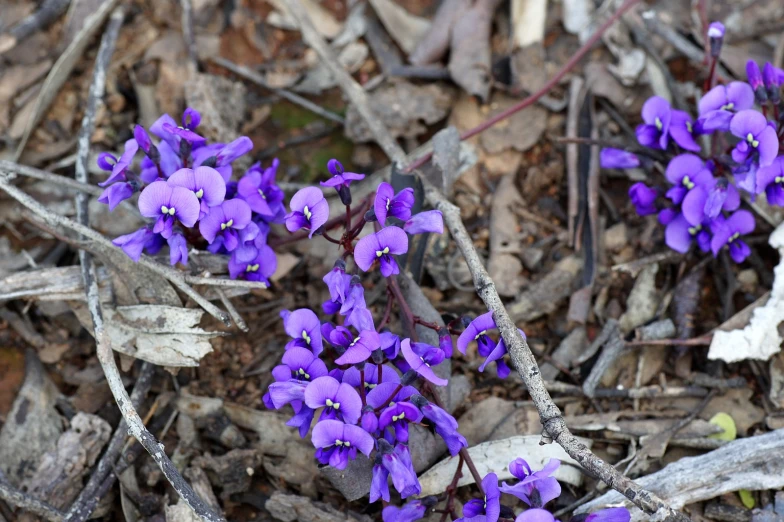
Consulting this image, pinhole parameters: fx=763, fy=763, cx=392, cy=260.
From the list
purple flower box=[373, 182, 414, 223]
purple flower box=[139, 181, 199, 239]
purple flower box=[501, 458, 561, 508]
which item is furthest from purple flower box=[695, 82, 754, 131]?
purple flower box=[139, 181, 199, 239]

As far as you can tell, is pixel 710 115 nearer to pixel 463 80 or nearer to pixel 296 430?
pixel 463 80

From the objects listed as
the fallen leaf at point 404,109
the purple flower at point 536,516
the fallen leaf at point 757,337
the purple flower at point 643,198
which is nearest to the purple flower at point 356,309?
the purple flower at point 536,516

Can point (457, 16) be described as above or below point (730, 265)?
above

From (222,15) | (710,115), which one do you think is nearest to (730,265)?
(710,115)

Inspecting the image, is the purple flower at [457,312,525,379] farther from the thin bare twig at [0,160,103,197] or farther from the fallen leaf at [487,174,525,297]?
the thin bare twig at [0,160,103,197]

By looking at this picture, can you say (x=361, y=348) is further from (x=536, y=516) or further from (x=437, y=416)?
(x=536, y=516)
